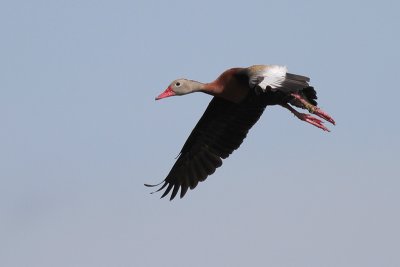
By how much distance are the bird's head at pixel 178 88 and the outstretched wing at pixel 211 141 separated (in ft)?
2.12

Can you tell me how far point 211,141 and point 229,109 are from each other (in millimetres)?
821

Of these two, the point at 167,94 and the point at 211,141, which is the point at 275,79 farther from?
the point at 211,141

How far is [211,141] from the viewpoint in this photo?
21.6 metres

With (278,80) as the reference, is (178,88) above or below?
below

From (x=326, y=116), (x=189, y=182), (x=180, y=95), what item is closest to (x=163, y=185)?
(x=189, y=182)

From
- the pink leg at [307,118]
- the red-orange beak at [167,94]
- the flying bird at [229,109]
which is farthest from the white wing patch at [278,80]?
the red-orange beak at [167,94]

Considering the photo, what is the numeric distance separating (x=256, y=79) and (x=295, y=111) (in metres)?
1.66

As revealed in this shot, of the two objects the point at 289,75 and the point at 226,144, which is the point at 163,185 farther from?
the point at 289,75

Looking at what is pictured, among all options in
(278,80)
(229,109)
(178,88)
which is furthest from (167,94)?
(278,80)

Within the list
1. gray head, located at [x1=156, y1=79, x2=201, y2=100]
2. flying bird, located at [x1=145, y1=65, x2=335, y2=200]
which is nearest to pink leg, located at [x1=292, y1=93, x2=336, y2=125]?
flying bird, located at [x1=145, y1=65, x2=335, y2=200]

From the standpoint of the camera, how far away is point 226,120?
21188 mm

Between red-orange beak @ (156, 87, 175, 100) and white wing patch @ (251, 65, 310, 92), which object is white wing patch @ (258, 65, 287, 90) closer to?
white wing patch @ (251, 65, 310, 92)

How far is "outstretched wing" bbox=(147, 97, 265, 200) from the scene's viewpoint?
21.0m

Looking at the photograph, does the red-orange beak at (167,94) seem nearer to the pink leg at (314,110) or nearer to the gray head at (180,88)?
the gray head at (180,88)
